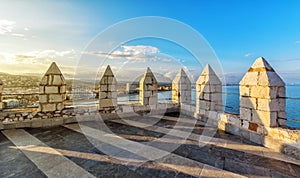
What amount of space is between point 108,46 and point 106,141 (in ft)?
12.3

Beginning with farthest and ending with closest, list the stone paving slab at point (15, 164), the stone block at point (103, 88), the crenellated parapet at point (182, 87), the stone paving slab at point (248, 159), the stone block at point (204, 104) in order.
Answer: the crenellated parapet at point (182, 87) < the stone block at point (103, 88) < the stone block at point (204, 104) < the stone paving slab at point (248, 159) < the stone paving slab at point (15, 164)

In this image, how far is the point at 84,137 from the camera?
13.4ft

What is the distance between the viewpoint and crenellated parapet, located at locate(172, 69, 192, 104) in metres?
7.29

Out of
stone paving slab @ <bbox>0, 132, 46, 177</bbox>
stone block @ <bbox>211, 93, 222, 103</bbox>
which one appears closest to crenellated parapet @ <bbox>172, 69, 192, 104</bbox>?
stone block @ <bbox>211, 93, 222, 103</bbox>

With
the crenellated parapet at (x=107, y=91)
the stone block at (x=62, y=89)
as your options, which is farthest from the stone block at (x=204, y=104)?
the stone block at (x=62, y=89)

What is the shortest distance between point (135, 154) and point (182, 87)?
483 centimetres

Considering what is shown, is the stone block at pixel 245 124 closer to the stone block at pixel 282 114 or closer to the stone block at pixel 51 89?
the stone block at pixel 282 114

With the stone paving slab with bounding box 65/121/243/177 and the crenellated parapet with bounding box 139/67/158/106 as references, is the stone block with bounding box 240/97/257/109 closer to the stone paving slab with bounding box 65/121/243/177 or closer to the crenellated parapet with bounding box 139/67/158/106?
the stone paving slab with bounding box 65/121/243/177

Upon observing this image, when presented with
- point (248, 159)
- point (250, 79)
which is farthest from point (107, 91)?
point (248, 159)

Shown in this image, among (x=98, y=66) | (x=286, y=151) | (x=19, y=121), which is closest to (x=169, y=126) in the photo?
(x=286, y=151)

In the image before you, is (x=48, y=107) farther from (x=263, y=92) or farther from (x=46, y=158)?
(x=263, y=92)

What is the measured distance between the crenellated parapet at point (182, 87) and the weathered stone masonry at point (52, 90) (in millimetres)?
4661

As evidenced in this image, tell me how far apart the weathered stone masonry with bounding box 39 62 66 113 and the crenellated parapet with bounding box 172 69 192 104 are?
4661mm

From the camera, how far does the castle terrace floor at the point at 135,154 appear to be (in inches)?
98.3
